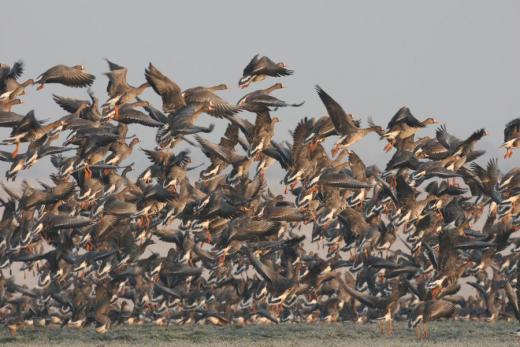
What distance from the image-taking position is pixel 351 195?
112 feet

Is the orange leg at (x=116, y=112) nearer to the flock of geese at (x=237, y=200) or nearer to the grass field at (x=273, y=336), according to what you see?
the flock of geese at (x=237, y=200)

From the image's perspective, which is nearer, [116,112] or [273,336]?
[116,112]

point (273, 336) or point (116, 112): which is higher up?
point (116, 112)

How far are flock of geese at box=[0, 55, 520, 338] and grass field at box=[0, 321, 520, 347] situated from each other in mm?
769

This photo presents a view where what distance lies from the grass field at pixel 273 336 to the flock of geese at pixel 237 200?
0.77 metres

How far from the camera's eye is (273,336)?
1291 inches

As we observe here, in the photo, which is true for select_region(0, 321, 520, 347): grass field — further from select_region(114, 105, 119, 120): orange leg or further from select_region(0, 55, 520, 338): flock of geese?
select_region(114, 105, 119, 120): orange leg

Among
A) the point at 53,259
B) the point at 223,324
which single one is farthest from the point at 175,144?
the point at 223,324

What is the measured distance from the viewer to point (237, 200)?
100 ft

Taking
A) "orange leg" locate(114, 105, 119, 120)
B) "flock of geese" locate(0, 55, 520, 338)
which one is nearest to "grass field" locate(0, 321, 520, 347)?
"flock of geese" locate(0, 55, 520, 338)

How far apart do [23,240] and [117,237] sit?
363 cm

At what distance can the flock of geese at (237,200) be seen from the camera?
29188 mm

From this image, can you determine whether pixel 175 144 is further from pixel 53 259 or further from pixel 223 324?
pixel 223 324

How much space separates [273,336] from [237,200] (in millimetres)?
4971
